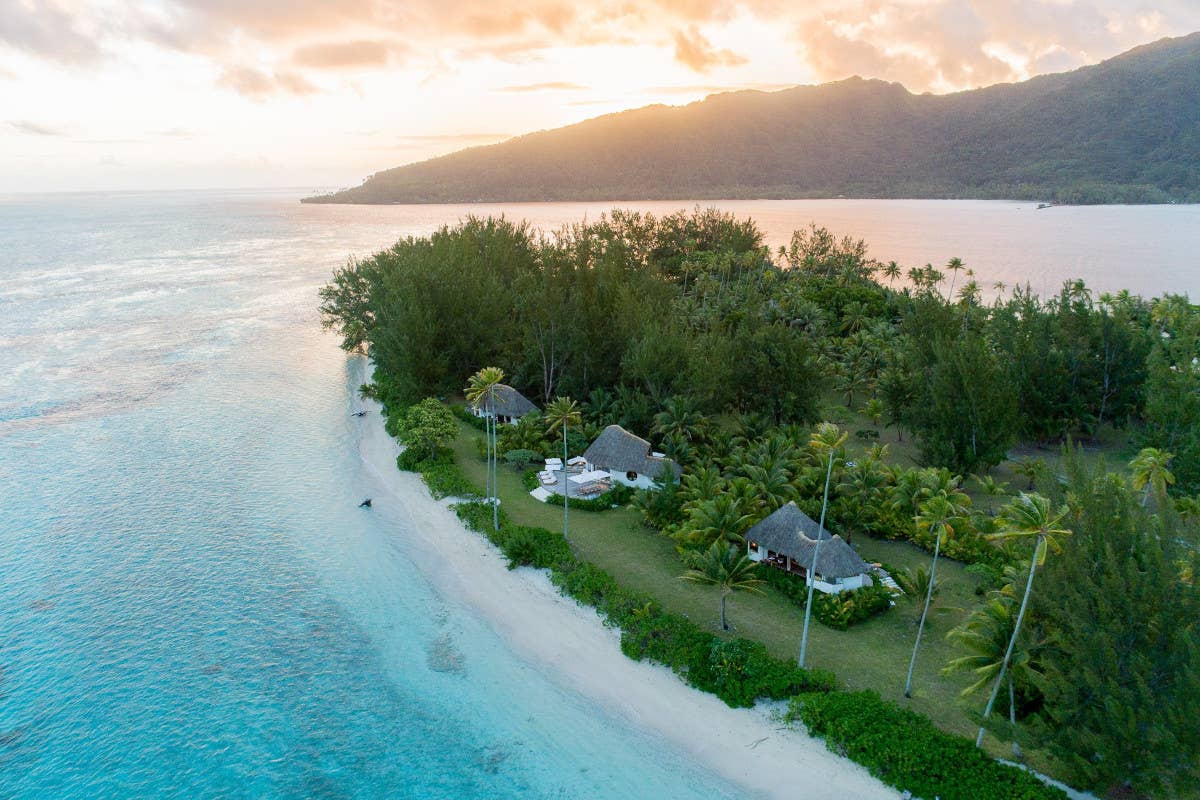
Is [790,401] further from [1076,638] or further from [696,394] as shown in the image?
[1076,638]

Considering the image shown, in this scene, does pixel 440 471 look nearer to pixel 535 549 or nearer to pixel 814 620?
pixel 535 549

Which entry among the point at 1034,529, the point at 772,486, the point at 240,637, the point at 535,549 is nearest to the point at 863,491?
the point at 772,486

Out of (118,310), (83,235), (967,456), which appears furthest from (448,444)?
(83,235)

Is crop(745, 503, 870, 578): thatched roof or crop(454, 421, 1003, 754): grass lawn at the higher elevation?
crop(745, 503, 870, 578): thatched roof

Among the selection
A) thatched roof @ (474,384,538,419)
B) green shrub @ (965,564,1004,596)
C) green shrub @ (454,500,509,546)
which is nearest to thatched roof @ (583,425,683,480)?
green shrub @ (454,500,509,546)

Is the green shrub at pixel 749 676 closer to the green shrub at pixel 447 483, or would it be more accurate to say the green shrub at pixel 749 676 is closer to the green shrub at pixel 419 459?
the green shrub at pixel 447 483

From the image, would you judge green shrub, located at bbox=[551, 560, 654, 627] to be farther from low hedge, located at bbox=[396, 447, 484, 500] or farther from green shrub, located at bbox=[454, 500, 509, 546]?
low hedge, located at bbox=[396, 447, 484, 500]
